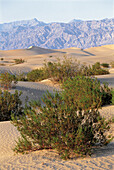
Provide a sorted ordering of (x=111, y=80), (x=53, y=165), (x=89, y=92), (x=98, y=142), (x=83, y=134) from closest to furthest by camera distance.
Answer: (x=53, y=165), (x=83, y=134), (x=98, y=142), (x=89, y=92), (x=111, y=80)

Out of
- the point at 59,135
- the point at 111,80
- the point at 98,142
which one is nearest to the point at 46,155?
the point at 59,135

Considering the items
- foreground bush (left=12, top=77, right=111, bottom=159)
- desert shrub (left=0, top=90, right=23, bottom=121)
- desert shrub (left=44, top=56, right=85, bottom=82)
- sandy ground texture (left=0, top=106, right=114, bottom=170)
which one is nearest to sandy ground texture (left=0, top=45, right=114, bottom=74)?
desert shrub (left=44, top=56, right=85, bottom=82)

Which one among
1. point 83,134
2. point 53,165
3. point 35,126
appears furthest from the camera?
point 35,126

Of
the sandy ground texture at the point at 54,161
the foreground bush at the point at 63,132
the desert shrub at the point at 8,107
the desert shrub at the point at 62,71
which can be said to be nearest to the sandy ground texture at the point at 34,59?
the desert shrub at the point at 62,71

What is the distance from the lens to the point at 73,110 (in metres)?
5.84

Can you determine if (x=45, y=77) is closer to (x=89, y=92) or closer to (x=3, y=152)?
(x=89, y=92)

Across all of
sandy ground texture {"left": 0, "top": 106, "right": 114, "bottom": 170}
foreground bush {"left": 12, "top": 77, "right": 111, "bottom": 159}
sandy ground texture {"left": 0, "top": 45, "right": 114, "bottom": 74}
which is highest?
foreground bush {"left": 12, "top": 77, "right": 111, "bottom": 159}

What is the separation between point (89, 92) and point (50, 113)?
175 inches

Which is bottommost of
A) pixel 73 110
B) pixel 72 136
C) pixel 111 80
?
pixel 111 80

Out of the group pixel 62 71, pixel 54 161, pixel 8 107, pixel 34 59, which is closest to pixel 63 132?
pixel 54 161

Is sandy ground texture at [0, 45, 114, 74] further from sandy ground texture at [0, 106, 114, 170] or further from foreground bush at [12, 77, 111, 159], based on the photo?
sandy ground texture at [0, 106, 114, 170]

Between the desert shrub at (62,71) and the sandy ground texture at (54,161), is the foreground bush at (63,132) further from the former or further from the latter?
the desert shrub at (62,71)

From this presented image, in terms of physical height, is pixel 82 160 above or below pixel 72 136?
below

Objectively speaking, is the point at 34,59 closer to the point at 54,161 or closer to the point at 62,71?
the point at 62,71
